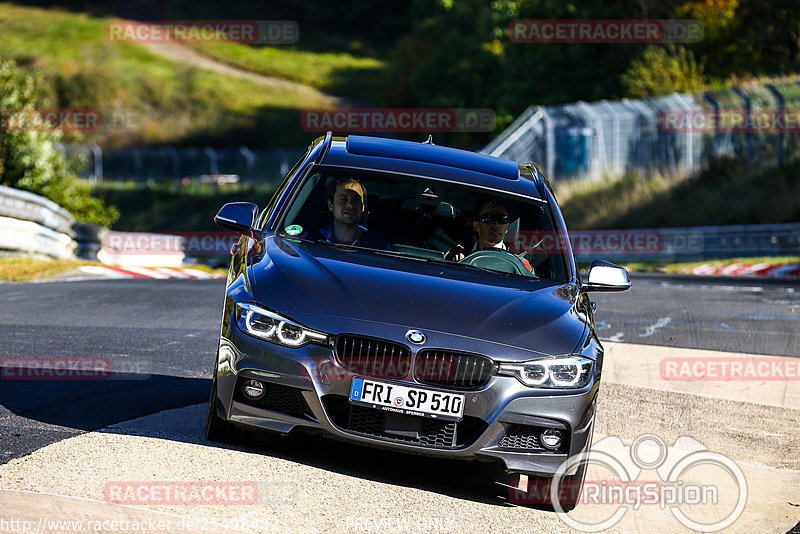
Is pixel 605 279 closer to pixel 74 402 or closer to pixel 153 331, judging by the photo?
pixel 74 402

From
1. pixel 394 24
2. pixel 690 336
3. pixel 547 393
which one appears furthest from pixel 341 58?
pixel 547 393

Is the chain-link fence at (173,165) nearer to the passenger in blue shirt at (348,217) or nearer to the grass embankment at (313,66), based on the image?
the grass embankment at (313,66)

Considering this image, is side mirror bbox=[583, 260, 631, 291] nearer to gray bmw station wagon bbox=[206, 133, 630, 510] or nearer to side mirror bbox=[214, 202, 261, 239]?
gray bmw station wagon bbox=[206, 133, 630, 510]

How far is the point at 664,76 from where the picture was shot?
38.8m

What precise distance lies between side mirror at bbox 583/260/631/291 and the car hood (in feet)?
1.15

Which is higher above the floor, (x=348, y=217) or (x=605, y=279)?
(x=348, y=217)

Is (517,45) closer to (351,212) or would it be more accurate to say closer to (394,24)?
(351,212)

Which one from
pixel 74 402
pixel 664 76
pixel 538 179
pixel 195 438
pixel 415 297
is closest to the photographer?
pixel 415 297

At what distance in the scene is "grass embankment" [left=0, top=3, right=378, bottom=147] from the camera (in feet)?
226

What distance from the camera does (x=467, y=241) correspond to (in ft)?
23.9

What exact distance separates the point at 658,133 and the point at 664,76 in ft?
27.1

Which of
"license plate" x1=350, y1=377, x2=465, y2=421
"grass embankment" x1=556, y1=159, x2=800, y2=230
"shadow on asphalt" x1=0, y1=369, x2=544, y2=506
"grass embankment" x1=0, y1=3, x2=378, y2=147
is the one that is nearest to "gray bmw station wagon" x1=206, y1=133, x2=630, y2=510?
"license plate" x1=350, y1=377, x2=465, y2=421

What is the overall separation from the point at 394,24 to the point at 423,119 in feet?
146

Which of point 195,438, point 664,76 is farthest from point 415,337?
point 664,76
